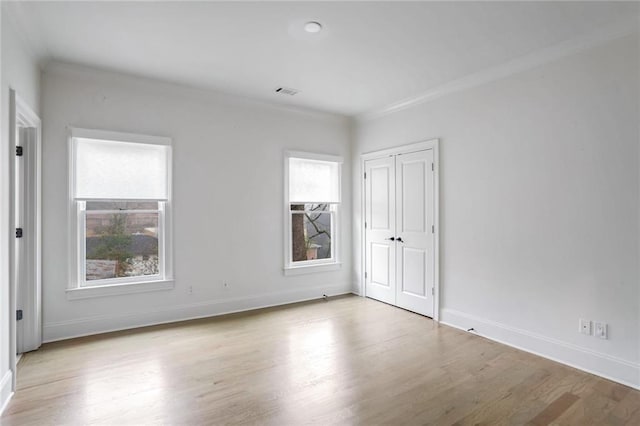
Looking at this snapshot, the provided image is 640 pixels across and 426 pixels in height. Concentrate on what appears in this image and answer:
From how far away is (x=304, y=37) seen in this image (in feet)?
9.77

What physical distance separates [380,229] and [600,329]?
2.72 meters

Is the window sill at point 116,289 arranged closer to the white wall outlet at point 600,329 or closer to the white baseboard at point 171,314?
the white baseboard at point 171,314

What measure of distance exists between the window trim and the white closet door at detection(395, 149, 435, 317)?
2.90m

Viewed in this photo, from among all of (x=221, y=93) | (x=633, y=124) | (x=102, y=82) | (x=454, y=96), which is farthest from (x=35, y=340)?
(x=633, y=124)

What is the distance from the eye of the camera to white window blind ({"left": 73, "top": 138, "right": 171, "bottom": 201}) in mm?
3654

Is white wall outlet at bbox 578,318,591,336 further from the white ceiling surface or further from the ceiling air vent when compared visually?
the ceiling air vent

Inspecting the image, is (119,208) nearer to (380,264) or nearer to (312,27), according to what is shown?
(312,27)

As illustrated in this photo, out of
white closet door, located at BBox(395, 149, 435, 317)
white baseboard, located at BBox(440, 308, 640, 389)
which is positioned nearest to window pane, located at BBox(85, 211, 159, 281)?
white closet door, located at BBox(395, 149, 435, 317)

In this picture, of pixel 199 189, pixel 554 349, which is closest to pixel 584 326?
pixel 554 349

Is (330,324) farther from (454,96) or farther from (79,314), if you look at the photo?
(454,96)

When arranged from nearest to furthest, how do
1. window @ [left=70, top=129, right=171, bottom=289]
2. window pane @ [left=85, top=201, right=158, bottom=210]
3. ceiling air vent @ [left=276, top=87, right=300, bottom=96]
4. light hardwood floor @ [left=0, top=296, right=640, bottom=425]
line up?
light hardwood floor @ [left=0, top=296, right=640, bottom=425]
window @ [left=70, top=129, right=171, bottom=289]
window pane @ [left=85, top=201, right=158, bottom=210]
ceiling air vent @ [left=276, top=87, right=300, bottom=96]

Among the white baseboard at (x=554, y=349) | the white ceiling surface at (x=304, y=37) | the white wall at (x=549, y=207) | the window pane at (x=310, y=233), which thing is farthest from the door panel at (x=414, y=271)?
the white ceiling surface at (x=304, y=37)

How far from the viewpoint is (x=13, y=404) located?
2381mm

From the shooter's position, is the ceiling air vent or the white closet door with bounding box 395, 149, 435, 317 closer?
the ceiling air vent
